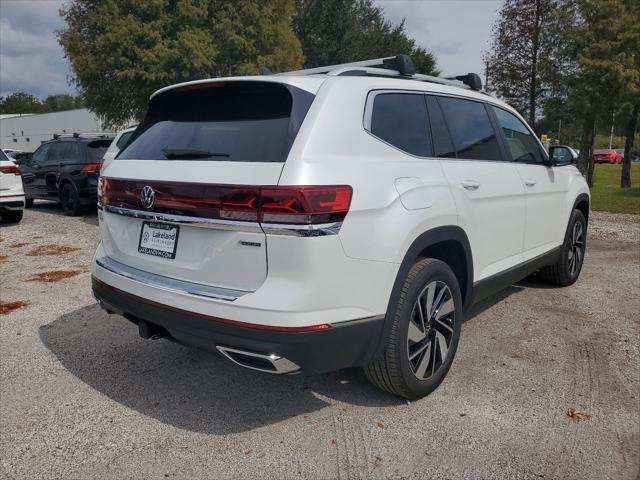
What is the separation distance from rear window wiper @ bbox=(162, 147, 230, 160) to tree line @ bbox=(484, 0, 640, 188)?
15.9 meters

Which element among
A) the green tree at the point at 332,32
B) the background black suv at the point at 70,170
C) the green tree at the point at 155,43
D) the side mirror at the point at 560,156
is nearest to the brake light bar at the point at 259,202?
the side mirror at the point at 560,156

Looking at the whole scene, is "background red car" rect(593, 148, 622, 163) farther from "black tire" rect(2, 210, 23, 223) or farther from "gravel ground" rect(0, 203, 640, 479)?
"gravel ground" rect(0, 203, 640, 479)

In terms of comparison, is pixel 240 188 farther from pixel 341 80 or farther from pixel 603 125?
pixel 603 125

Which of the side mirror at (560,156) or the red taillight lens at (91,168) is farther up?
the side mirror at (560,156)

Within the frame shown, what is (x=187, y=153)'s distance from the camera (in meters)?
2.76

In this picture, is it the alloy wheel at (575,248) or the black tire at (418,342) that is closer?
the black tire at (418,342)

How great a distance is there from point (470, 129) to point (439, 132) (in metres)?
0.48

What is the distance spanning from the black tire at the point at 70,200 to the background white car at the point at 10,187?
1.20m

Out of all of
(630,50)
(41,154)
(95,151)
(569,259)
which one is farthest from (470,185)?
(630,50)

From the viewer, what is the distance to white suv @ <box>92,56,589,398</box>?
2.39 meters

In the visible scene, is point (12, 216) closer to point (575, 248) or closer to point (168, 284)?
point (168, 284)

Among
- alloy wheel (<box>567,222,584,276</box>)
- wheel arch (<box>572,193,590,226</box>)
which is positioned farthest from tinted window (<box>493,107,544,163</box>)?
alloy wheel (<box>567,222,584,276</box>)

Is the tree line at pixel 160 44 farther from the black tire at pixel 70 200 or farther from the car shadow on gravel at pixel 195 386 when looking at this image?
the car shadow on gravel at pixel 195 386

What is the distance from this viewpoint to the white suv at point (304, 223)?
2389mm
